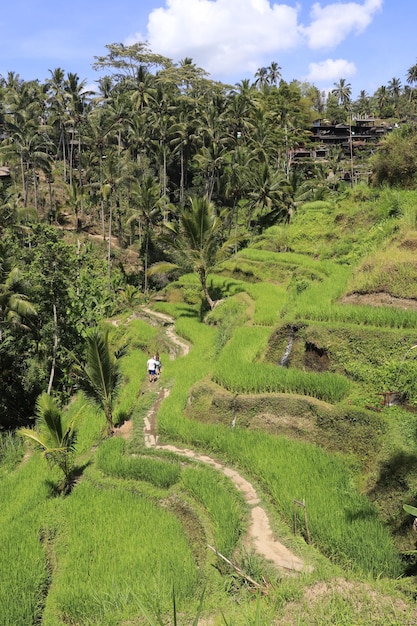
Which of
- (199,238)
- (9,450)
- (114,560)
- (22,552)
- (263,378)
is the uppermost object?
(199,238)

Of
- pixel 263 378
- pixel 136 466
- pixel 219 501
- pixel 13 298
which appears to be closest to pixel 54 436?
pixel 136 466

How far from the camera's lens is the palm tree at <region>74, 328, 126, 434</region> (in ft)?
31.8

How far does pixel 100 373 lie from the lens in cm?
981

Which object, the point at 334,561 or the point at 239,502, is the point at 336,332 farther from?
the point at 334,561

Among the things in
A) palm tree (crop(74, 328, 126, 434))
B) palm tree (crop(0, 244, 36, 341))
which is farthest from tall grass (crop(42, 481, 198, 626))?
palm tree (crop(0, 244, 36, 341))

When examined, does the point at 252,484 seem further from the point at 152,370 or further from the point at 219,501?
the point at 152,370

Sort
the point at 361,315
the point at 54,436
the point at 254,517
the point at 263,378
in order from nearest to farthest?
the point at 254,517 < the point at 54,436 < the point at 263,378 < the point at 361,315

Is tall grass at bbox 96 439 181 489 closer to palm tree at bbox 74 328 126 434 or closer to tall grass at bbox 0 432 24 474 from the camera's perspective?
palm tree at bbox 74 328 126 434

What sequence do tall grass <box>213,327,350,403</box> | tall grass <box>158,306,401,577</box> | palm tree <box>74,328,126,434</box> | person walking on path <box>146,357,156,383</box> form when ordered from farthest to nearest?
person walking on path <box>146,357,156,383</box> < palm tree <box>74,328,126,434</box> < tall grass <box>213,327,350,403</box> < tall grass <box>158,306,401,577</box>

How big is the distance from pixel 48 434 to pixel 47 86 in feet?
139

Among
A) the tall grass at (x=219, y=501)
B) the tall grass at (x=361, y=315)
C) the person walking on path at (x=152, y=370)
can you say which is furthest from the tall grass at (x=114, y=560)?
the tall grass at (x=361, y=315)

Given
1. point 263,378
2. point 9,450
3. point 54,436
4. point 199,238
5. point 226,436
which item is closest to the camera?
point 226,436

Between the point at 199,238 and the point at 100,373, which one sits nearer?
the point at 100,373

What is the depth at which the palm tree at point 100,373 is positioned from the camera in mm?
9703
